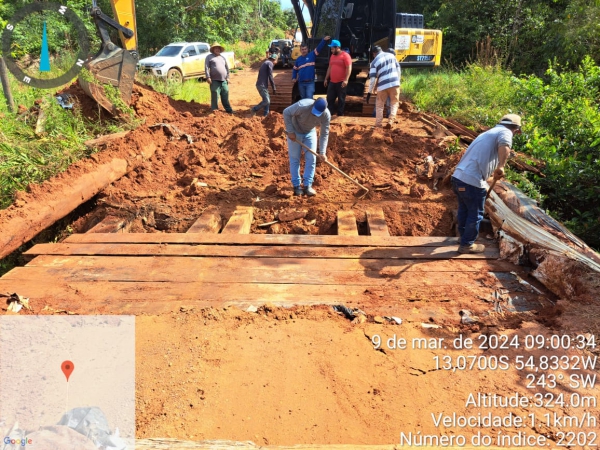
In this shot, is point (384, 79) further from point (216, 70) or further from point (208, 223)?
point (208, 223)

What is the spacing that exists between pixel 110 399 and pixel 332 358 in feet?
4.60

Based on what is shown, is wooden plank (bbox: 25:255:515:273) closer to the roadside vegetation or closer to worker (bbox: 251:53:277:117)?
the roadside vegetation

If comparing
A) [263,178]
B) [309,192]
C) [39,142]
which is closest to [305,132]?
[309,192]

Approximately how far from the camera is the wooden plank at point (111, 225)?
486cm

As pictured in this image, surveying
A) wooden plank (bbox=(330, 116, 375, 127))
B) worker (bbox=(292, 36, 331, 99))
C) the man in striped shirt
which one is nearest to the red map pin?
wooden plank (bbox=(330, 116, 375, 127))

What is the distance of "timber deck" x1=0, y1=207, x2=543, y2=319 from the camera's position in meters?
3.52

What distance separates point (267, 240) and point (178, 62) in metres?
12.9

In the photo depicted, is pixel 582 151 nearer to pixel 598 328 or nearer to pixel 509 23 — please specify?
pixel 598 328

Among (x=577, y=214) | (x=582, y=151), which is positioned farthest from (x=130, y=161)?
(x=582, y=151)

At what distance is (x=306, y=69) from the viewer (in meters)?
8.95

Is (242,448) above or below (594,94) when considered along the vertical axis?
below

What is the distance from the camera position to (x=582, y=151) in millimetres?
6316

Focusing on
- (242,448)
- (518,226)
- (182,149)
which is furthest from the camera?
(182,149)

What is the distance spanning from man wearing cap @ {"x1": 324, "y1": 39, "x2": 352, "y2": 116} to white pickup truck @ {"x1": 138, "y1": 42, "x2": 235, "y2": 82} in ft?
23.5
